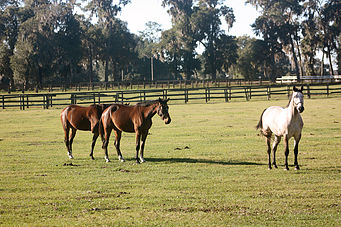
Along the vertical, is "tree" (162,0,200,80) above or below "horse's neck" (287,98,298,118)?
above

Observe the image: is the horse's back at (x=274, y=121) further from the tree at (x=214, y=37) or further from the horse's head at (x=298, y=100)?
the tree at (x=214, y=37)

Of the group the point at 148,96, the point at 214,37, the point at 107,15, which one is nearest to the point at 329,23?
the point at 214,37

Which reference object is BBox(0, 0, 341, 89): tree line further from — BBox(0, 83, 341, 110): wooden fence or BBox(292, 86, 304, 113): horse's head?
BBox(292, 86, 304, 113): horse's head

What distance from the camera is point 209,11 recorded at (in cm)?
7506

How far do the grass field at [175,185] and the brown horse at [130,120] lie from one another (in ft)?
1.97

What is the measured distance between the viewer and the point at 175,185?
872 cm

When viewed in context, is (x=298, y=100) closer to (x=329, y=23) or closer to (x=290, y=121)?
(x=290, y=121)

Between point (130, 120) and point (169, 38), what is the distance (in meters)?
65.1

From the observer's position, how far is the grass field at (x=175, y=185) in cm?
667

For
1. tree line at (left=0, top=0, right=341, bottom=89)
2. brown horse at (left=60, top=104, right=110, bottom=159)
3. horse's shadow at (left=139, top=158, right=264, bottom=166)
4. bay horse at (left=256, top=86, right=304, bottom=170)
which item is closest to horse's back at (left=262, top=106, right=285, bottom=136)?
bay horse at (left=256, top=86, right=304, bottom=170)

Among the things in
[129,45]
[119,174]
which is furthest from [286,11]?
[119,174]

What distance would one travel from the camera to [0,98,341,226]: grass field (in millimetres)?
6668

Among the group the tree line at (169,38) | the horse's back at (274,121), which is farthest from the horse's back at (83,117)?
the tree line at (169,38)

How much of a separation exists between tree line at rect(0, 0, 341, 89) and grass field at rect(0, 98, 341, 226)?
181 ft
